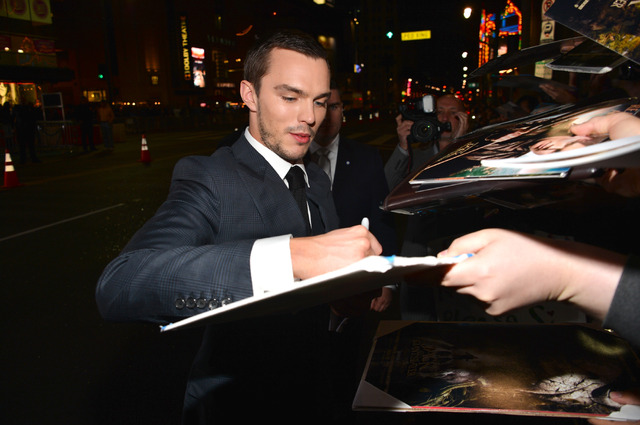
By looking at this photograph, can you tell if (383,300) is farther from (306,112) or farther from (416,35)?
(416,35)

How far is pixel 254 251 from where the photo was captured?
1.00 meters

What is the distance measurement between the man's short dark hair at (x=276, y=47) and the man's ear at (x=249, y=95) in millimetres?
28

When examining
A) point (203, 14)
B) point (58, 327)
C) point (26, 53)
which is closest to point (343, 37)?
point (203, 14)

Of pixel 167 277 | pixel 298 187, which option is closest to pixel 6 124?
pixel 298 187

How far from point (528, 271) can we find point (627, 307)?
192mm

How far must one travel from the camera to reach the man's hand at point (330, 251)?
91cm

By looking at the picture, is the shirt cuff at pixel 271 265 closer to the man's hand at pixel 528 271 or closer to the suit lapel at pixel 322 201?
the man's hand at pixel 528 271

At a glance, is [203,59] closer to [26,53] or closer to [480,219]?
[26,53]

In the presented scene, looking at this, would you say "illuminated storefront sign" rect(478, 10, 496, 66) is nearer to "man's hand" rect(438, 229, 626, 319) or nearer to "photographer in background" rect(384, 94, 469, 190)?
"photographer in background" rect(384, 94, 469, 190)

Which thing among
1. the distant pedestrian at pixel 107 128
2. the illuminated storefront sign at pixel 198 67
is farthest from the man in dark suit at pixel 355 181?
the illuminated storefront sign at pixel 198 67

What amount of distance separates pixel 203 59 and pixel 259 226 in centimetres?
5476

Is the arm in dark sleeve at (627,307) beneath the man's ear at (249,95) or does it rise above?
beneath

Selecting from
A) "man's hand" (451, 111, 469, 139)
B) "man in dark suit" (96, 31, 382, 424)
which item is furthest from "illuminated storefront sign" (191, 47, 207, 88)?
"man in dark suit" (96, 31, 382, 424)

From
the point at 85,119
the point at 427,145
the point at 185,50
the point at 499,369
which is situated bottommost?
the point at 499,369
